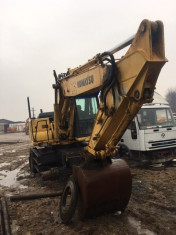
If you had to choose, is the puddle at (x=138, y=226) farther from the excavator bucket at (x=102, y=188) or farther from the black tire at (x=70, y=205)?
the black tire at (x=70, y=205)

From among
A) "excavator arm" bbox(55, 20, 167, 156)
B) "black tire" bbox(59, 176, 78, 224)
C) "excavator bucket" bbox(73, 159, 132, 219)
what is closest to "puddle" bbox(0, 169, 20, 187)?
"black tire" bbox(59, 176, 78, 224)

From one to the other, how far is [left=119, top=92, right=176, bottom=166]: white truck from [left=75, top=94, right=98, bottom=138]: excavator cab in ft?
9.23

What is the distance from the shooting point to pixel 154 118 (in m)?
9.97

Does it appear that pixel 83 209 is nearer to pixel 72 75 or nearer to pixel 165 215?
pixel 165 215

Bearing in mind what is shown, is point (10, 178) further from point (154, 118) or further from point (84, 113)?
point (154, 118)

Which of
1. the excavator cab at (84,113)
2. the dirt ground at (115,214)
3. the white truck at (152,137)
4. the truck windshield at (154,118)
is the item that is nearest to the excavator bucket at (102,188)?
the dirt ground at (115,214)

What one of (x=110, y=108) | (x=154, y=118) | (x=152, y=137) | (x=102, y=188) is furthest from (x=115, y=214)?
(x=154, y=118)

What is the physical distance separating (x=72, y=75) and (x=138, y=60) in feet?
8.62

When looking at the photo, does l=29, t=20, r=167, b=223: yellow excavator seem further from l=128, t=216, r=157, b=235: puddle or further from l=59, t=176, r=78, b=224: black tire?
l=128, t=216, r=157, b=235: puddle

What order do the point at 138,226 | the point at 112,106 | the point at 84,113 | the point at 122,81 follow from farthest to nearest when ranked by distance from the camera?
the point at 84,113 → the point at 138,226 → the point at 112,106 → the point at 122,81

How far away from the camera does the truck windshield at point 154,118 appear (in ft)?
31.9

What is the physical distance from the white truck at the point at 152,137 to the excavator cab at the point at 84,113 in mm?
2812

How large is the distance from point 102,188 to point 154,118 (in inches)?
237

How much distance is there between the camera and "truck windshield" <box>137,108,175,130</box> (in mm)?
9734
